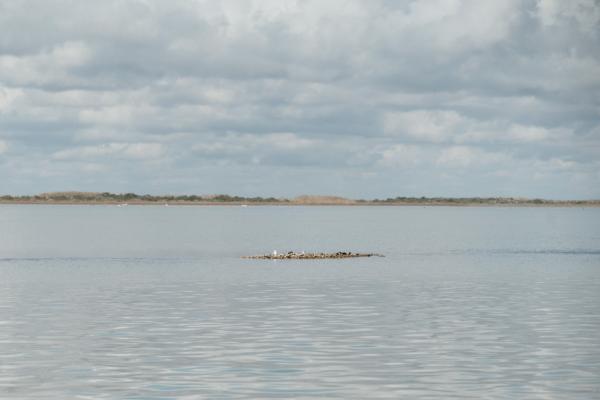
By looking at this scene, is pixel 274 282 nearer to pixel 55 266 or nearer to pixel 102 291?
pixel 102 291

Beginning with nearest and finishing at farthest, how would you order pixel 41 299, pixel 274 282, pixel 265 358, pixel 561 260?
1. pixel 265 358
2. pixel 41 299
3. pixel 274 282
4. pixel 561 260

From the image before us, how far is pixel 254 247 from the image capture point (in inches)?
5172

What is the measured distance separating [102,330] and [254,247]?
89.4 metres

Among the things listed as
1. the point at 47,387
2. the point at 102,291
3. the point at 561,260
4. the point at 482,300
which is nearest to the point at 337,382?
the point at 47,387

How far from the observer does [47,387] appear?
95.3 ft

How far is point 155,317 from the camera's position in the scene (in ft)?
154

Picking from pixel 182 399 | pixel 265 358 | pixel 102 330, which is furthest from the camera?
pixel 102 330

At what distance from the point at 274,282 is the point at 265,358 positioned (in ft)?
116

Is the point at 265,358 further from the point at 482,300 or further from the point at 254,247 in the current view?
the point at 254,247

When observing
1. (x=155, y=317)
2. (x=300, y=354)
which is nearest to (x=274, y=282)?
(x=155, y=317)

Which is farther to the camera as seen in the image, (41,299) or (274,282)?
(274,282)

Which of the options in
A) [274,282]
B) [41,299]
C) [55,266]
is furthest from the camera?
[55,266]

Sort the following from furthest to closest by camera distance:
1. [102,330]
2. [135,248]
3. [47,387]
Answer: [135,248] < [102,330] < [47,387]

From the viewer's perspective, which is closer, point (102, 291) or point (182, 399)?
point (182, 399)
